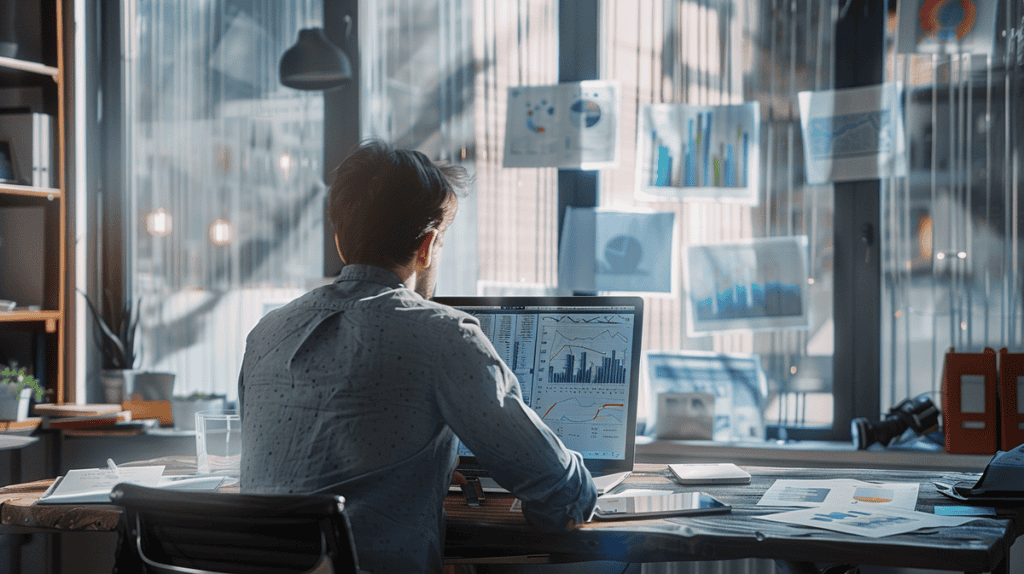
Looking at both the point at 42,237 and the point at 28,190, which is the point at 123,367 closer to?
the point at 42,237

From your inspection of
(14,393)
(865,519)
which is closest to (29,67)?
(14,393)

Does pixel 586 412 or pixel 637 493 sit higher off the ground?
pixel 586 412

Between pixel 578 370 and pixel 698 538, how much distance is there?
0.45 m

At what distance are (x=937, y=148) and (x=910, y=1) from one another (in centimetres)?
43

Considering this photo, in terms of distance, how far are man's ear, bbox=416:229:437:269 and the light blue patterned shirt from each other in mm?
96

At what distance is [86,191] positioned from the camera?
3096 millimetres

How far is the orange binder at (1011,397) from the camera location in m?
2.21

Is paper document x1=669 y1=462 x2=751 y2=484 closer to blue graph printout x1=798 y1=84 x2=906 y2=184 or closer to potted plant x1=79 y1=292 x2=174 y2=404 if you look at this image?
blue graph printout x1=798 y1=84 x2=906 y2=184

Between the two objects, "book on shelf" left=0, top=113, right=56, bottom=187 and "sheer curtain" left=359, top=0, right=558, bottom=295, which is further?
"book on shelf" left=0, top=113, right=56, bottom=187

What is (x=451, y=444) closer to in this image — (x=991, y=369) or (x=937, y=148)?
(x=991, y=369)

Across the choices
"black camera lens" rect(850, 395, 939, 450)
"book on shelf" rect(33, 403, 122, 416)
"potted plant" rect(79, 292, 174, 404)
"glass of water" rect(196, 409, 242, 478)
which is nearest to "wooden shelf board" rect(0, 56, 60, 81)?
"potted plant" rect(79, 292, 174, 404)

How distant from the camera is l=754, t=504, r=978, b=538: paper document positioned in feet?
3.69

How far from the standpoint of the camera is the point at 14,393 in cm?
270

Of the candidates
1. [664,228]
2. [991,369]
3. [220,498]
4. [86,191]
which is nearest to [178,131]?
[86,191]
